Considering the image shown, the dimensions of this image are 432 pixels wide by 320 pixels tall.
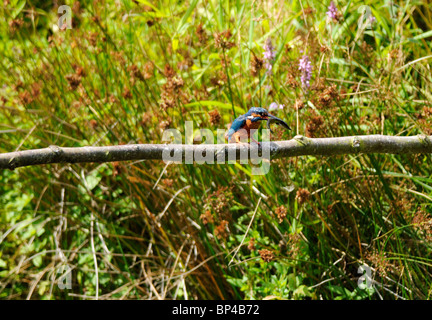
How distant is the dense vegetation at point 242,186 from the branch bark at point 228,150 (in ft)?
0.87

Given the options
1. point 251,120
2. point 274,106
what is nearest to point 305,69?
point 274,106

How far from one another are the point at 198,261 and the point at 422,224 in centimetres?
104

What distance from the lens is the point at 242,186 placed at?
6.70ft

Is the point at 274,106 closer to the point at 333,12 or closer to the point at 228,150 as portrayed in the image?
the point at 333,12

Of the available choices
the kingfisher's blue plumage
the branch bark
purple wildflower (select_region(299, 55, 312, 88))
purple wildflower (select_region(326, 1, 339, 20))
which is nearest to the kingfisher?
the kingfisher's blue plumage

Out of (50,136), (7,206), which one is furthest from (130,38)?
(7,206)

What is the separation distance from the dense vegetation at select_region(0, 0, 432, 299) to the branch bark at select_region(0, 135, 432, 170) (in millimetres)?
266

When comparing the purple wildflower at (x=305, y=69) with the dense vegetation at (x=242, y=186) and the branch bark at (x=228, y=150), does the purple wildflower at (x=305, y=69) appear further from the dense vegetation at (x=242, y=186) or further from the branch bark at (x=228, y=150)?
the branch bark at (x=228, y=150)

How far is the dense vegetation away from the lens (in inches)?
72.3

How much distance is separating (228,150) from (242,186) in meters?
0.70

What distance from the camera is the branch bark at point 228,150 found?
1.22 m

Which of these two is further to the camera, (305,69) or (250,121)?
(305,69)
